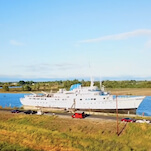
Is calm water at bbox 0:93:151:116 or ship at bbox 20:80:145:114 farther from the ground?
ship at bbox 20:80:145:114

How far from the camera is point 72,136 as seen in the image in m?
45.0

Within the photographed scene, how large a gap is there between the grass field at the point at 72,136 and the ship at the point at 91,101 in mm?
24670

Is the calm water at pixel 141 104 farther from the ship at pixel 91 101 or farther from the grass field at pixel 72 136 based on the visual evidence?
the grass field at pixel 72 136

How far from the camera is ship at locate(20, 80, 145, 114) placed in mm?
78312

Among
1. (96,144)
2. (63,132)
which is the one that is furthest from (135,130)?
(63,132)

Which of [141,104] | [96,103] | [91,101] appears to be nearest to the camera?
[96,103]

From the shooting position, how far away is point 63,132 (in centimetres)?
4788

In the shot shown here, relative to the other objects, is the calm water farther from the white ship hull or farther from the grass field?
the grass field

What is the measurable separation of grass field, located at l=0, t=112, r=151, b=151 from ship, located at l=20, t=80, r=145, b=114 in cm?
2467

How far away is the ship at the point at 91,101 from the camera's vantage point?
7831 centimetres

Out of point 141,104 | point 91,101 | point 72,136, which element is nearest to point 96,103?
point 91,101

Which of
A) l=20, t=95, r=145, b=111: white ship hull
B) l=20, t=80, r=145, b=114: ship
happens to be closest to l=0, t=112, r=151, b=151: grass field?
l=20, t=95, r=145, b=111: white ship hull

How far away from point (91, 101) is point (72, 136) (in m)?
35.3

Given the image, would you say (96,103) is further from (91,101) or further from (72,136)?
(72,136)
